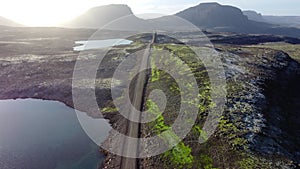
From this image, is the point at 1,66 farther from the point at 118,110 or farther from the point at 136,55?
the point at 118,110

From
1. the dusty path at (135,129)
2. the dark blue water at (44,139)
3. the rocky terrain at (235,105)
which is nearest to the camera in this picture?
the rocky terrain at (235,105)

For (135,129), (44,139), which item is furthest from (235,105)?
(44,139)

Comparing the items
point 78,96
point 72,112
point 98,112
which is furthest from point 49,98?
point 98,112

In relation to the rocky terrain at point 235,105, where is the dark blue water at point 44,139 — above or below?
below

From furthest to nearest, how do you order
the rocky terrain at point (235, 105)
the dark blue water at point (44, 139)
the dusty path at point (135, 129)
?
the dark blue water at point (44, 139) < the dusty path at point (135, 129) < the rocky terrain at point (235, 105)

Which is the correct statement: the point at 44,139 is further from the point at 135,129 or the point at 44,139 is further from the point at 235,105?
the point at 235,105

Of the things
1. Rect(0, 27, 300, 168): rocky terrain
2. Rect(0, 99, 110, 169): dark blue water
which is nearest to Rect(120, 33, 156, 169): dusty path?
Rect(0, 27, 300, 168): rocky terrain

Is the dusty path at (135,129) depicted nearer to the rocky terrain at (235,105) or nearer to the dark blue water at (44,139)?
the rocky terrain at (235,105)

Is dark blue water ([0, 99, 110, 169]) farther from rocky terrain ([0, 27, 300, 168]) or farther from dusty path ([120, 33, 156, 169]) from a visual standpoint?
dusty path ([120, 33, 156, 169])

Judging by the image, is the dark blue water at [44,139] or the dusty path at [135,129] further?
the dark blue water at [44,139]

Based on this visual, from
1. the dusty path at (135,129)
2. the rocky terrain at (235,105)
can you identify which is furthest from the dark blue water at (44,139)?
the dusty path at (135,129)
